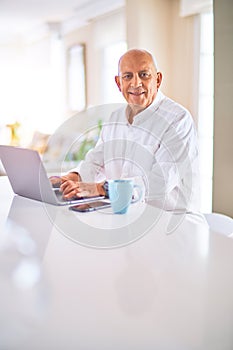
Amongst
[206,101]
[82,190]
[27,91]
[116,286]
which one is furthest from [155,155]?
[27,91]

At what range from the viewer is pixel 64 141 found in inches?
262

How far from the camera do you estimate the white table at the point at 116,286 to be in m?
0.60

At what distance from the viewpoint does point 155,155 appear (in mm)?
1703

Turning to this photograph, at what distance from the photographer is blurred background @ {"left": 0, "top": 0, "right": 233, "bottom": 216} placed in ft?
9.70

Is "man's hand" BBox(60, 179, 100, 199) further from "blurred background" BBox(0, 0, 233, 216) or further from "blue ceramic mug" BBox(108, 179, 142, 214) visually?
"blurred background" BBox(0, 0, 233, 216)

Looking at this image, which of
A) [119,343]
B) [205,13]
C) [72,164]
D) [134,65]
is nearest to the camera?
[119,343]

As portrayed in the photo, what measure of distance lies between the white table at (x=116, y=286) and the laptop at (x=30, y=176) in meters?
0.19

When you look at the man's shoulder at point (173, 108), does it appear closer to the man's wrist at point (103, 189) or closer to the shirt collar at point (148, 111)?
the shirt collar at point (148, 111)

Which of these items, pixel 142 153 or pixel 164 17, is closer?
pixel 142 153

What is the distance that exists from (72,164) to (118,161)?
11.2 ft

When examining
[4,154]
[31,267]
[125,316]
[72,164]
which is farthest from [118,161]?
[72,164]

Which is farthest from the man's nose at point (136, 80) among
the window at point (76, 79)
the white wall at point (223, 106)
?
the window at point (76, 79)

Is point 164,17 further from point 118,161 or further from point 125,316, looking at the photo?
point 125,316

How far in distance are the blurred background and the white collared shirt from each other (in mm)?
1215
